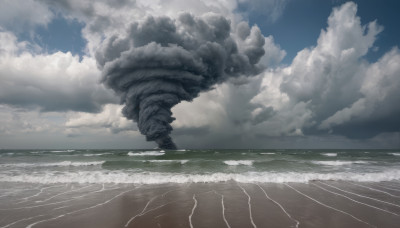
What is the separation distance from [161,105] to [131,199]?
48136 millimetres

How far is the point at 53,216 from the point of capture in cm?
612

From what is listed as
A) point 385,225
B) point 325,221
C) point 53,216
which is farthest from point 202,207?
point 385,225

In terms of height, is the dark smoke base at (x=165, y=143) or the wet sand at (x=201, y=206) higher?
the dark smoke base at (x=165, y=143)

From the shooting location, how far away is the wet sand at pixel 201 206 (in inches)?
220

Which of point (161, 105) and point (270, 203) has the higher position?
point (161, 105)

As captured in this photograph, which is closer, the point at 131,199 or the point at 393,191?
the point at 131,199

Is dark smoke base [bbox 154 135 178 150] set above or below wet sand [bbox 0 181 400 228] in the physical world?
above

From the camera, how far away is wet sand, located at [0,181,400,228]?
559 cm

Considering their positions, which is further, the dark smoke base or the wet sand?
the dark smoke base

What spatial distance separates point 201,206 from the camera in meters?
6.96

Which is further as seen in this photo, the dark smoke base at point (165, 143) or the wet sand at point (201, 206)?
the dark smoke base at point (165, 143)

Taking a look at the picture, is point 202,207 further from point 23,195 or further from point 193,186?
point 23,195

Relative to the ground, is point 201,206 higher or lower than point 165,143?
lower

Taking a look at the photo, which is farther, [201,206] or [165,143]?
[165,143]
